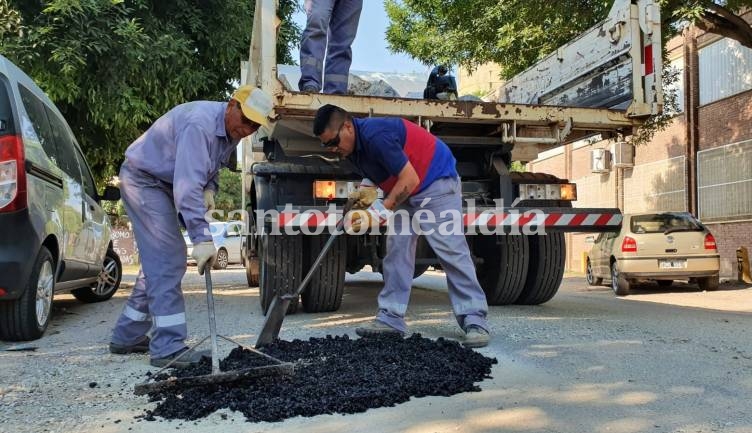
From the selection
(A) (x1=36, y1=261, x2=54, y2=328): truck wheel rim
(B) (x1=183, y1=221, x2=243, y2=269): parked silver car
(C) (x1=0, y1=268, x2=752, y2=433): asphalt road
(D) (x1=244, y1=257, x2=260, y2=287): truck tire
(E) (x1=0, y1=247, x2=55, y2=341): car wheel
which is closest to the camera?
(C) (x1=0, y1=268, x2=752, y2=433): asphalt road

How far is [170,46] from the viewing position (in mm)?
7691

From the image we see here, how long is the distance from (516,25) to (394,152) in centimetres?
890

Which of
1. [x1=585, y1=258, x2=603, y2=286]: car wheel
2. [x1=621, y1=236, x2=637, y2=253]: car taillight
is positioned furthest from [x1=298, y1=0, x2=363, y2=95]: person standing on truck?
[x1=585, y1=258, x2=603, y2=286]: car wheel

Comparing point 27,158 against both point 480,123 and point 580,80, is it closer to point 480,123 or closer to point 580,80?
point 480,123

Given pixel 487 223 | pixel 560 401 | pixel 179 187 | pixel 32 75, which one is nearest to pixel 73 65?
pixel 32 75

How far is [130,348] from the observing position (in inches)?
172

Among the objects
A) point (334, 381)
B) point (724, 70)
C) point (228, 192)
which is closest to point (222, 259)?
point (724, 70)

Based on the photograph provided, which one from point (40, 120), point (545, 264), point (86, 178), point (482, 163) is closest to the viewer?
point (40, 120)

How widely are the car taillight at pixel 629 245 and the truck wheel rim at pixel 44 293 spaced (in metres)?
8.95

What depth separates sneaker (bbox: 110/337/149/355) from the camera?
4359 mm

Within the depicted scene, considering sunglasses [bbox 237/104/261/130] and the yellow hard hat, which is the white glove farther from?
the yellow hard hat

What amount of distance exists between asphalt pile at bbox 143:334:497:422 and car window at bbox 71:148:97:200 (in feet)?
10.8

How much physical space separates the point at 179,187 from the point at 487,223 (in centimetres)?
258

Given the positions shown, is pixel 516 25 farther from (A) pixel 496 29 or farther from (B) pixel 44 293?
(B) pixel 44 293
